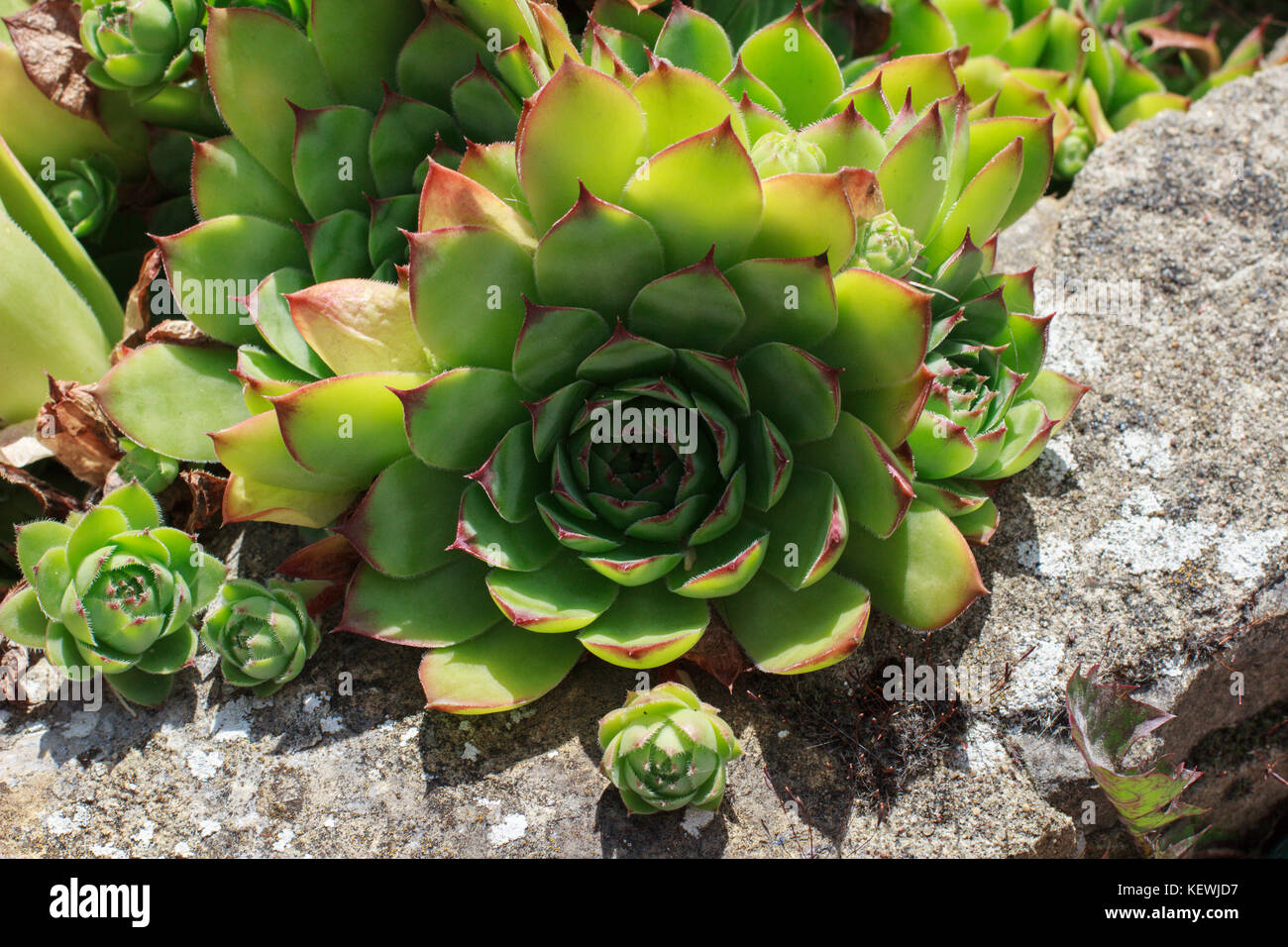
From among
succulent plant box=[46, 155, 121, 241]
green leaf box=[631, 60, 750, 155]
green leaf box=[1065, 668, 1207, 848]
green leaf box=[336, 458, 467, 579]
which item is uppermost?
succulent plant box=[46, 155, 121, 241]

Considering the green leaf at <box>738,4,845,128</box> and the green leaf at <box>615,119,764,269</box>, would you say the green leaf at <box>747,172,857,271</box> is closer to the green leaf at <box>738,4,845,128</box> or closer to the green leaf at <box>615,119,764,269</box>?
the green leaf at <box>615,119,764,269</box>

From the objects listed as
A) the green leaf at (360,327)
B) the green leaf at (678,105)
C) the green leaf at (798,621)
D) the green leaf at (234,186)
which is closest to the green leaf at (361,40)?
the green leaf at (234,186)

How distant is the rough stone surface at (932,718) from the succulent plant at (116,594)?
142 mm

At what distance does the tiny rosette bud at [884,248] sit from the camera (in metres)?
1.85

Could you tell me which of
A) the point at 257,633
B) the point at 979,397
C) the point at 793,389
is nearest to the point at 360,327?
the point at 257,633

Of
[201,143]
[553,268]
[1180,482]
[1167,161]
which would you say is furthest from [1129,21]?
[201,143]

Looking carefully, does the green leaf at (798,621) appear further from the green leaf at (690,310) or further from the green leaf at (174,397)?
the green leaf at (174,397)

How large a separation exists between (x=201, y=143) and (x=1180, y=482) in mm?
2209

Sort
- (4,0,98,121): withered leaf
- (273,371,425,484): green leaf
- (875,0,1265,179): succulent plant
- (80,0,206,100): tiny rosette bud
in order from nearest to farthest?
(273,371,425,484): green leaf
(80,0,206,100): tiny rosette bud
(4,0,98,121): withered leaf
(875,0,1265,179): succulent plant

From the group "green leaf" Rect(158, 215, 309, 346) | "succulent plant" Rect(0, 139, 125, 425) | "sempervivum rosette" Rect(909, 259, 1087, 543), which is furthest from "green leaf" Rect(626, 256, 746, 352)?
"succulent plant" Rect(0, 139, 125, 425)

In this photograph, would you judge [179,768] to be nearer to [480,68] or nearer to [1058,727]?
[480,68]

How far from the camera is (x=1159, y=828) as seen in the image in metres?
2.11

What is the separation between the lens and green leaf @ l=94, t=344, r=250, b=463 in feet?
6.66

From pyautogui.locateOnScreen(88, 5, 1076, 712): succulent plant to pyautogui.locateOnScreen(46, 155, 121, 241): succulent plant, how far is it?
0.84 m
